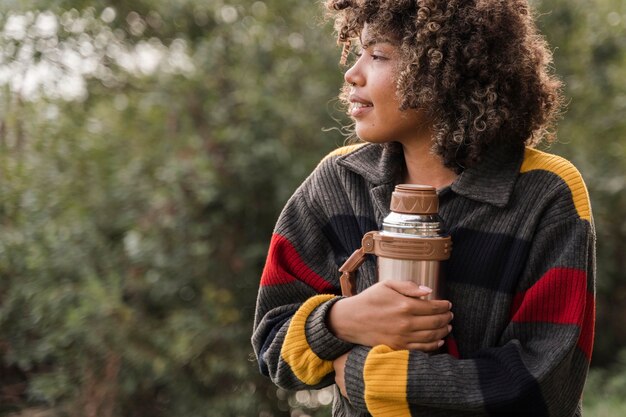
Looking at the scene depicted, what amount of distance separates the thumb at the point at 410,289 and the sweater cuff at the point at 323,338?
19 cm

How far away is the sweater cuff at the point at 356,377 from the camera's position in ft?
6.91

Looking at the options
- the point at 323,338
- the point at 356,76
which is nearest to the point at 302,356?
the point at 323,338

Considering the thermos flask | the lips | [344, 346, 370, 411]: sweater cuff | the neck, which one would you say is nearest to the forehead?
the lips

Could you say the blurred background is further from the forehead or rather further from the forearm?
the forearm

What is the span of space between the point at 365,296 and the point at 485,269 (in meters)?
0.29

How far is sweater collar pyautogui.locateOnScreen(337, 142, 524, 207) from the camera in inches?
85.7

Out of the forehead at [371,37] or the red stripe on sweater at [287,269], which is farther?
the red stripe on sweater at [287,269]

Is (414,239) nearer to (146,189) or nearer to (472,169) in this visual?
(472,169)

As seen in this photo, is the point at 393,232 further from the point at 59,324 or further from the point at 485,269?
the point at 59,324

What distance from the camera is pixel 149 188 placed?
4.32m

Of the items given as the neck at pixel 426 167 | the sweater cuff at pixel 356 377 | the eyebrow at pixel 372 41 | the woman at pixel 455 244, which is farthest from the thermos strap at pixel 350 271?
the eyebrow at pixel 372 41

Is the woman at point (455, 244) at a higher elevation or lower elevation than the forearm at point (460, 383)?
higher

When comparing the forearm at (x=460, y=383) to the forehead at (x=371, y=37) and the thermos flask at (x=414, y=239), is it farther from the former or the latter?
the forehead at (x=371, y=37)

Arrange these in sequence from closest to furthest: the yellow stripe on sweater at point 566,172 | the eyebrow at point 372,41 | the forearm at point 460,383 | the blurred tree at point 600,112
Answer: the forearm at point 460,383, the yellow stripe on sweater at point 566,172, the eyebrow at point 372,41, the blurred tree at point 600,112
